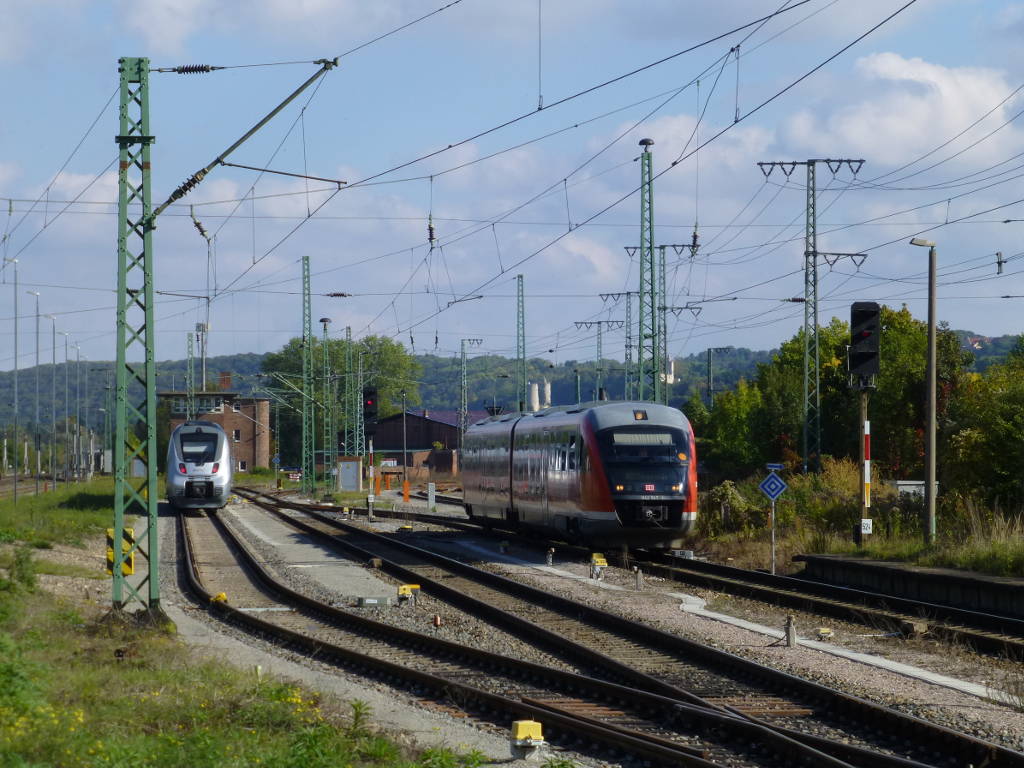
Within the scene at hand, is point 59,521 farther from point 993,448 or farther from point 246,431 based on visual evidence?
point 246,431

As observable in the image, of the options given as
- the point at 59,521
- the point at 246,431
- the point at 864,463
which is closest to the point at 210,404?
the point at 246,431

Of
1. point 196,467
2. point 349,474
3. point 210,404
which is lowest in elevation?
point 349,474

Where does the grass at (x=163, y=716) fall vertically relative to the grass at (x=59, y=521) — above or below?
above

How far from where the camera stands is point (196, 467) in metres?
46.7

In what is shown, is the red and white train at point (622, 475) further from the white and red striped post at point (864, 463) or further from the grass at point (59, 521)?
the grass at point (59, 521)

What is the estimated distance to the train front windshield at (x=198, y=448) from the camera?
153 feet

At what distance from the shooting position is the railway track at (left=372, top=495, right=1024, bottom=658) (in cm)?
1503

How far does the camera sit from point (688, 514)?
26.3m

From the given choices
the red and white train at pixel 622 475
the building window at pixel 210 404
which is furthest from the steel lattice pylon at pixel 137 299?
the building window at pixel 210 404

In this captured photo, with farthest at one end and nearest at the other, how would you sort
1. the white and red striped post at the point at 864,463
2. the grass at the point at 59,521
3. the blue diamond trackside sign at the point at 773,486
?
the grass at the point at 59,521, the blue diamond trackside sign at the point at 773,486, the white and red striped post at the point at 864,463

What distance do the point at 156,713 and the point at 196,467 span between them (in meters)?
37.7

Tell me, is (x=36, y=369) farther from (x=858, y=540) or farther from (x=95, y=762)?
(x=95, y=762)

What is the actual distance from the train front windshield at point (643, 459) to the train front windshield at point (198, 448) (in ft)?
80.9

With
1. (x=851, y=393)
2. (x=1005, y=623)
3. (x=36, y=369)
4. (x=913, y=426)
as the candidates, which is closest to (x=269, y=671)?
(x=1005, y=623)
